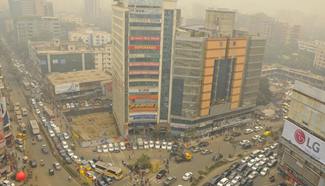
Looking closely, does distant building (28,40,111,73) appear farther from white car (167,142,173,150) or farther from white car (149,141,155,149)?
white car (167,142,173,150)

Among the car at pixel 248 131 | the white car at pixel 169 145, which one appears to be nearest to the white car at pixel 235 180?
the white car at pixel 169 145

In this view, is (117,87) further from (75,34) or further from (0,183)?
(75,34)

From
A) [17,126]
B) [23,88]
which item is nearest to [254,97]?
[17,126]

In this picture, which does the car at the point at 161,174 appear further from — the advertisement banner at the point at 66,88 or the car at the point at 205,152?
the advertisement banner at the point at 66,88

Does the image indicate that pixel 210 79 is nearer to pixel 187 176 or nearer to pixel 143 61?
pixel 143 61

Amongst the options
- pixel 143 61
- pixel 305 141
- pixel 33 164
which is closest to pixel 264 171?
pixel 305 141

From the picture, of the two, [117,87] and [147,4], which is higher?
[147,4]
